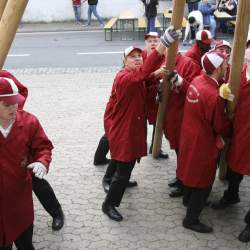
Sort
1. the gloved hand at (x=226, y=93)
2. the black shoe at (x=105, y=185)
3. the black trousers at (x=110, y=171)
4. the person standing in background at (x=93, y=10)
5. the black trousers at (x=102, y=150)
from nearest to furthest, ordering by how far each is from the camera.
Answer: the gloved hand at (x=226, y=93) < the black trousers at (x=110, y=171) < the black shoe at (x=105, y=185) < the black trousers at (x=102, y=150) < the person standing in background at (x=93, y=10)

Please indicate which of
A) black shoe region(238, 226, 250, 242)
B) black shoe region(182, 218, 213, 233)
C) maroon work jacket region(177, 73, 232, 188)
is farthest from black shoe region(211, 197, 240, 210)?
maroon work jacket region(177, 73, 232, 188)

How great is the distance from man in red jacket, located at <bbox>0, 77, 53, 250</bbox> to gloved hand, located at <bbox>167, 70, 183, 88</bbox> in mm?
1615

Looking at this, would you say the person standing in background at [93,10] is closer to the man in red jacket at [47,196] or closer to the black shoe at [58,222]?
the man in red jacket at [47,196]

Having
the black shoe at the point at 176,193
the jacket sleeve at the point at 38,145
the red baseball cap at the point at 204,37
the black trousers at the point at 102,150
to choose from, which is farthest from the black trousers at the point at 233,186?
the jacket sleeve at the point at 38,145

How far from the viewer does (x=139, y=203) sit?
495 centimetres

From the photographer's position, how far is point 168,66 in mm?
4461

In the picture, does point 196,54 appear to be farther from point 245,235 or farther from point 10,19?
point 10,19

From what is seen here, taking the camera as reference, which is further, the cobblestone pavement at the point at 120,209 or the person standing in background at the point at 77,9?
the person standing in background at the point at 77,9

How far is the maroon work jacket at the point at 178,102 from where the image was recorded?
4.73m

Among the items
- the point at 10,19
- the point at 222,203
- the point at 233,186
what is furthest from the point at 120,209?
the point at 10,19

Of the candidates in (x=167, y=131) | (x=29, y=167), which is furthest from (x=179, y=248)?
(x=29, y=167)

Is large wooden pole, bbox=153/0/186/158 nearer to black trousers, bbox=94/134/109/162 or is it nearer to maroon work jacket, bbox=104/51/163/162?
maroon work jacket, bbox=104/51/163/162

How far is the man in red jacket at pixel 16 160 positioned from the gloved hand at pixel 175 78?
1.61 m

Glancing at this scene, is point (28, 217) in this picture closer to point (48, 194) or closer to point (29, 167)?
point (29, 167)
